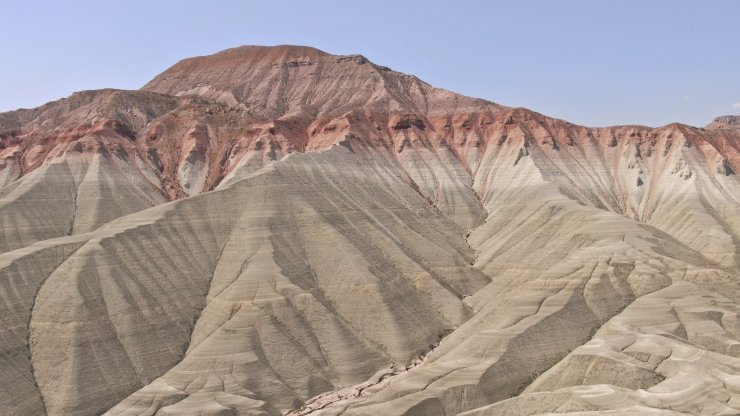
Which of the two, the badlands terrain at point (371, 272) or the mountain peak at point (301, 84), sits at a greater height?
the mountain peak at point (301, 84)

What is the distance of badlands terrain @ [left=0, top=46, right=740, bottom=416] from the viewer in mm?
51969

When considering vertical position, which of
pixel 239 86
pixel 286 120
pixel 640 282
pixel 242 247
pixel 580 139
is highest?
pixel 239 86

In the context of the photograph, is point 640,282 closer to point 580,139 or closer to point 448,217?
point 448,217

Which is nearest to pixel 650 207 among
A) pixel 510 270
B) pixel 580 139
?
pixel 580 139

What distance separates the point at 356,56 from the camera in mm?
185500

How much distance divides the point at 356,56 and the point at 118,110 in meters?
66.5

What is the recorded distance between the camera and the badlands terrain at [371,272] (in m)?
52.0

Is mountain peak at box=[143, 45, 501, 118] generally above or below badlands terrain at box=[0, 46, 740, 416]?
above

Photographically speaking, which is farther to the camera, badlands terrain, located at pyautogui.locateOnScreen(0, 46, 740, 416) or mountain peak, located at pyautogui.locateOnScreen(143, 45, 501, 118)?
mountain peak, located at pyautogui.locateOnScreen(143, 45, 501, 118)

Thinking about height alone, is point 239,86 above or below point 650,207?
above

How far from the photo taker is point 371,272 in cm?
7262

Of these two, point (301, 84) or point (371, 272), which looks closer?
point (371, 272)

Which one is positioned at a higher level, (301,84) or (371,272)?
(301,84)

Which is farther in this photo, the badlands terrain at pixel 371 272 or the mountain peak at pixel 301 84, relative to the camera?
the mountain peak at pixel 301 84
